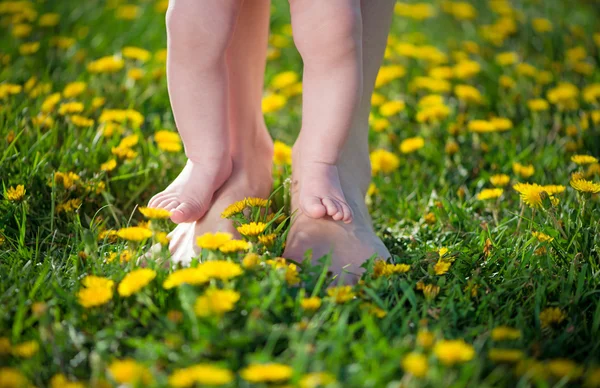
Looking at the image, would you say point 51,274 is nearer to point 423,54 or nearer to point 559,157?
point 559,157

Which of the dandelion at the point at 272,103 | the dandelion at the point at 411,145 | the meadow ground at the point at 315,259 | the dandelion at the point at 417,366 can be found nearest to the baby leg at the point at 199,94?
the meadow ground at the point at 315,259

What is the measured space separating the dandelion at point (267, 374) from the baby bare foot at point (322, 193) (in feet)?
1.83

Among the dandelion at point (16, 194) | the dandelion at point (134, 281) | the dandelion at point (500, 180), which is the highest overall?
the dandelion at point (134, 281)

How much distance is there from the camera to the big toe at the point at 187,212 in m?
1.46

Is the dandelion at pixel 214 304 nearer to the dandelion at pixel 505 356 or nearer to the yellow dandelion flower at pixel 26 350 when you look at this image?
the yellow dandelion flower at pixel 26 350

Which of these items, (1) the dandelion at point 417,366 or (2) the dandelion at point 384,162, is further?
(2) the dandelion at point 384,162

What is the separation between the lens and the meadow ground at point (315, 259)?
107cm

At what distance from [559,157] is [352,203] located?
921 millimetres

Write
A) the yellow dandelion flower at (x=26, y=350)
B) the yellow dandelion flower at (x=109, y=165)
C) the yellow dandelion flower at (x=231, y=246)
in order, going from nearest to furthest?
the yellow dandelion flower at (x=26, y=350) < the yellow dandelion flower at (x=231, y=246) < the yellow dandelion flower at (x=109, y=165)

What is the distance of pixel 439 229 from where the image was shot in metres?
1.80

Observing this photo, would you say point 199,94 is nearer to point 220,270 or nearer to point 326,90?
point 326,90

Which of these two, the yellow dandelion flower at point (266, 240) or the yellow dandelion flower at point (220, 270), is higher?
the yellow dandelion flower at point (220, 270)

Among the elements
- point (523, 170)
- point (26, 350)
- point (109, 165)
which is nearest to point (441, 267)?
point (523, 170)

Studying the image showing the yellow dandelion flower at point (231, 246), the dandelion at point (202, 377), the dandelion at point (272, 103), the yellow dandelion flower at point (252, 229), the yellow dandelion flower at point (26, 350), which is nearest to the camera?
the dandelion at point (202, 377)
